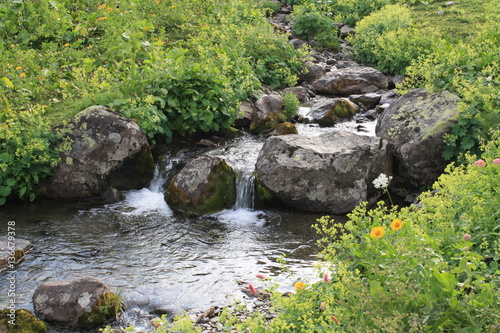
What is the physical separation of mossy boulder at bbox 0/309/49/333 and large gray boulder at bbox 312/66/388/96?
9978 millimetres

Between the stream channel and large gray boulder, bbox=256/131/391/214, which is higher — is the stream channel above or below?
below

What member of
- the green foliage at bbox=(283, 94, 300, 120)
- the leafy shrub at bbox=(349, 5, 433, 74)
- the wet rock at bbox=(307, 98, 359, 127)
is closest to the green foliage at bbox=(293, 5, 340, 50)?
the leafy shrub at bbox=(349, 5, 433, 74)

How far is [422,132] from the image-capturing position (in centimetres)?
788

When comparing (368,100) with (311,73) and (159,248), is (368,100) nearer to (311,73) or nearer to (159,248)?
(311,73)

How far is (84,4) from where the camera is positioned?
12.7 m

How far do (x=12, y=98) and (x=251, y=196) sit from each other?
Answer: 15.5 ft

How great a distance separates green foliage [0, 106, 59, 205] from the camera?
7.50 meters

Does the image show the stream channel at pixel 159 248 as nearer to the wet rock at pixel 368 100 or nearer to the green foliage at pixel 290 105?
the green foliage at pixel 290 105

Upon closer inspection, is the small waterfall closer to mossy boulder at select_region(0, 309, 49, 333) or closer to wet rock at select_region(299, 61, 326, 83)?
mossy boulder at select_region(0, 309, 49, 333)

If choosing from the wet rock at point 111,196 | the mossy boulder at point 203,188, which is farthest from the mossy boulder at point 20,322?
the wet rock at point 111,196

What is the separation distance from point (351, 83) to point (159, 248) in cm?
826

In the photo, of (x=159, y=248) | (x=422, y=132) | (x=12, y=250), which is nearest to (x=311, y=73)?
(x=422, y=132)

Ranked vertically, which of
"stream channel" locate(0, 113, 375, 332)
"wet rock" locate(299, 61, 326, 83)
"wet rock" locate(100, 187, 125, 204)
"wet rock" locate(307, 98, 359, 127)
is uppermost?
"wet rock" locate(299, 61, 326, 83)

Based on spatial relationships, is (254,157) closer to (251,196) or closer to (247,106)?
(251,196)
